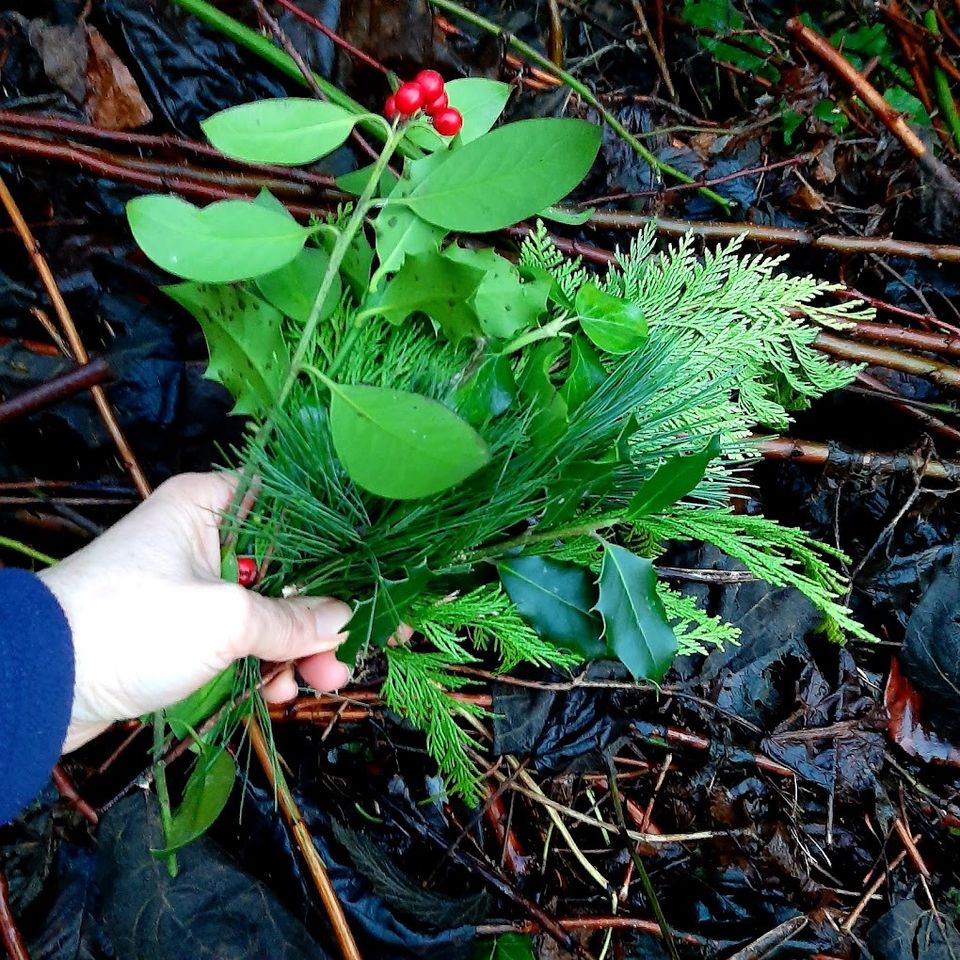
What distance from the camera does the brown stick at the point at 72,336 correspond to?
85cm

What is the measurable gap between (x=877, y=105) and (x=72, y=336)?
1.16m

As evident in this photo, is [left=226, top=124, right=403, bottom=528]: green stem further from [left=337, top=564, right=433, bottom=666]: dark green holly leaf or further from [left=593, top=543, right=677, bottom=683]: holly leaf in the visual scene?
[left=593, top=543, right=677, bottom=683]: holly leaf

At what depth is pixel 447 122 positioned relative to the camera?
688 mm

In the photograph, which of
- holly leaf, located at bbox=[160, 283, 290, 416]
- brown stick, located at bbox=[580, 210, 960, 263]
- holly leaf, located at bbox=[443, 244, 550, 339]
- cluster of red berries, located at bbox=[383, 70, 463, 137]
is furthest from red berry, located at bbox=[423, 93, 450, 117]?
brown stick, located at bbox=[580, 210, 960, 263]

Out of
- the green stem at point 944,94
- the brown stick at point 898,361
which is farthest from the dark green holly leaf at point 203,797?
the green stem at point 944,94

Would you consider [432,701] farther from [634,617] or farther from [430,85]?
[430,85]

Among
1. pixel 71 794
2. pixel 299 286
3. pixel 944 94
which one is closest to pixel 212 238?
pixel 299 286

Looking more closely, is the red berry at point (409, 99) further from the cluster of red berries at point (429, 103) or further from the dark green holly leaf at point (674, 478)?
the dark green holly leaf at point (674, 478)

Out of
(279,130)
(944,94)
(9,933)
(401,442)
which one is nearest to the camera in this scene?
(401,442)

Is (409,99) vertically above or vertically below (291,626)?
above

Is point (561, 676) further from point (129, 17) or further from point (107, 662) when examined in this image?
point (129, 17)

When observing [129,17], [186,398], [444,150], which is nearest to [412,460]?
[444,150]

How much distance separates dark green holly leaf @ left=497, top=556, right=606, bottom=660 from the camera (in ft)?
2.01

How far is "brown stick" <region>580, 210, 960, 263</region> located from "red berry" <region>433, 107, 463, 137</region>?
0.35 metres
